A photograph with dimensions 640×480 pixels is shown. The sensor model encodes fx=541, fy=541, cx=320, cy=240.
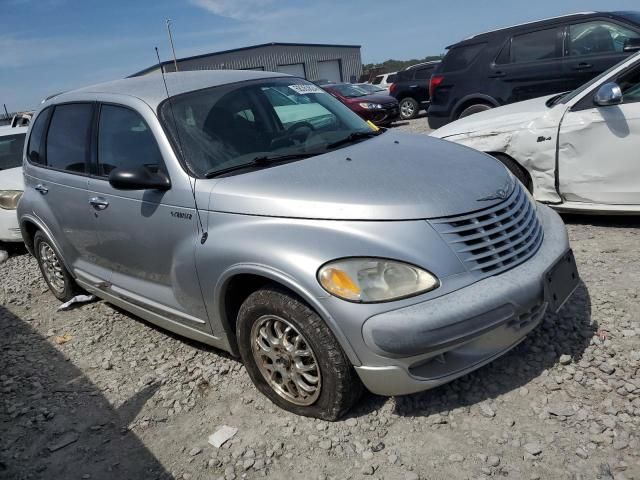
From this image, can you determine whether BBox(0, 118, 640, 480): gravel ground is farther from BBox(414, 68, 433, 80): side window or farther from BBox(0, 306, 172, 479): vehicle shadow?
BBox(414, 68, 433, 80): side window

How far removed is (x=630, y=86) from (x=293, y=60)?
130ft

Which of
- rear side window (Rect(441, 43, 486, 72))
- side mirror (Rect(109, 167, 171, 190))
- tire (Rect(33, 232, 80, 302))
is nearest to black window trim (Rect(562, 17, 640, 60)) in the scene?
rear side window (Rect(441, 43, 486, 72))

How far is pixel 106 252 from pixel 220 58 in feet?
118

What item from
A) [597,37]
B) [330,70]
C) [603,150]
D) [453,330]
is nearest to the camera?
[453,330]

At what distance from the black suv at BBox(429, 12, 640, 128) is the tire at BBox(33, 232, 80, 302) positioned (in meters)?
5.76

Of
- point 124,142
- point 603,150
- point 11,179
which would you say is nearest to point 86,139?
point 124,142

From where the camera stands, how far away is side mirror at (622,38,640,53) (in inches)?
257

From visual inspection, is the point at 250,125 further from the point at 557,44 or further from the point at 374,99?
the point at 374,99

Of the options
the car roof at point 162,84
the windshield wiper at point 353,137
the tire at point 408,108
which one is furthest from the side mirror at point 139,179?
the tire at point 408,108

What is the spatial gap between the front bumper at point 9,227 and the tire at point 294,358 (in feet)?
16.1

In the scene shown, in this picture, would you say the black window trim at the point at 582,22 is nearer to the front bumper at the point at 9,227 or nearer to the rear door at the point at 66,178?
the rear door at the point at 66,178

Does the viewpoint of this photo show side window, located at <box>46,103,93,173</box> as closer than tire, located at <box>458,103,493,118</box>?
Yes

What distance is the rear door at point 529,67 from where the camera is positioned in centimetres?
720

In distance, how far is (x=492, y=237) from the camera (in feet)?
8.25
